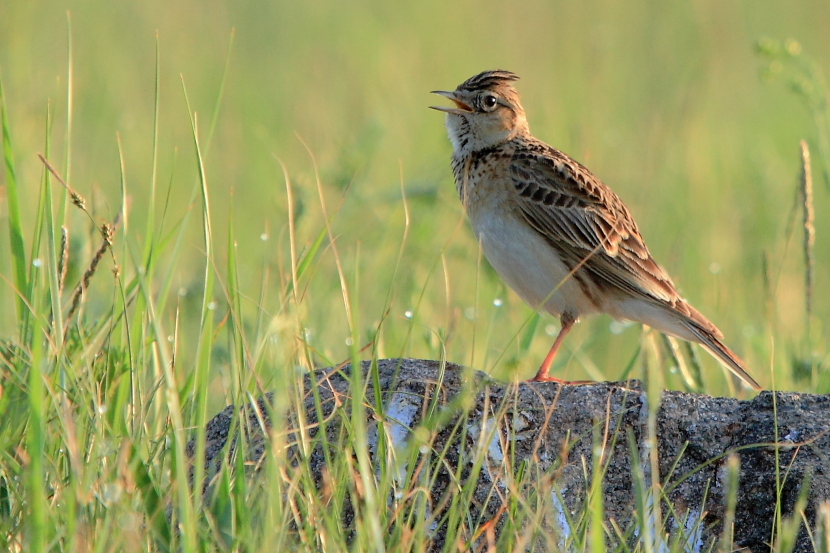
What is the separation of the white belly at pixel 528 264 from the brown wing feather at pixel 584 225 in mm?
100

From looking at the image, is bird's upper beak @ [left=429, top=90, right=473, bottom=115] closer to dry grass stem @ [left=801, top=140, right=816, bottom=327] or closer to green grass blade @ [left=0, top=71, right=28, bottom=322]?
dry grass stem @ [left=801, top=140, right=816, bottom=327]

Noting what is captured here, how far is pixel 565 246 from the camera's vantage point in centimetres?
562

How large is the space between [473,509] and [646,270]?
250cm

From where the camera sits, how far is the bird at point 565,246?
5.51 metres

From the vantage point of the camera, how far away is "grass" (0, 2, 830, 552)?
308 centimetres

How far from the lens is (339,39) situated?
15.0m

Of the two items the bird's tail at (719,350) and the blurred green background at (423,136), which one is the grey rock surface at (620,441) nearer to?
the blurred green background at (423,136)

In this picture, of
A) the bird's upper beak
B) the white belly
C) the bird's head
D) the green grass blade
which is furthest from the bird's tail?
the green grass blade

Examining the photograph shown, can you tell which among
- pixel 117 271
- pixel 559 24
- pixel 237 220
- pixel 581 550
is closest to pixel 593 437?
pixel 581 550

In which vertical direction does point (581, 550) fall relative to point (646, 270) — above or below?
below

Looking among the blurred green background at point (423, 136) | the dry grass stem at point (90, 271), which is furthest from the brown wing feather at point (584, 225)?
the dry grass stem at point (90, 271)

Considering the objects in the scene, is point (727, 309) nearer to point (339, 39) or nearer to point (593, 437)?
point (593, 437)

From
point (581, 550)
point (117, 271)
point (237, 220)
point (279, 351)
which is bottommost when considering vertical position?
point (581, 550)

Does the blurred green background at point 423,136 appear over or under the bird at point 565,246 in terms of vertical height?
over
